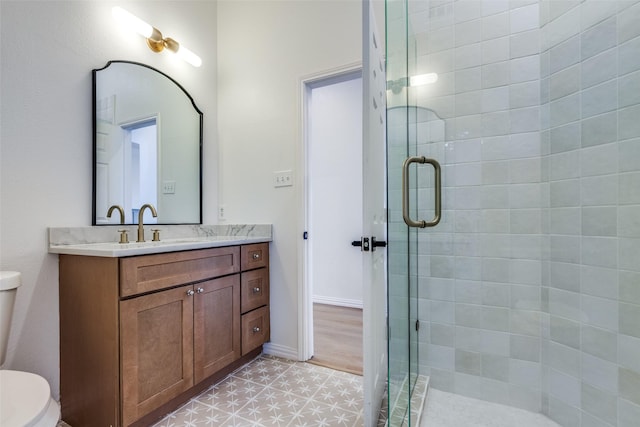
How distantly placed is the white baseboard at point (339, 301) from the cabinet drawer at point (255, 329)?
4.26 feet

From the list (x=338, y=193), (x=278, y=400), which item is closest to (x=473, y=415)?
(x=278, y=400)

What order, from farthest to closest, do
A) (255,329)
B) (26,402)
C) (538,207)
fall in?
1. (255,329)
2. (538,207)
3. (26,402)

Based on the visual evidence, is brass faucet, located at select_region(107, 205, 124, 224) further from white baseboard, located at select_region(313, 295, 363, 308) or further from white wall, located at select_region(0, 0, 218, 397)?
white baseboard, located at select_region(313, 295, 363, 308)

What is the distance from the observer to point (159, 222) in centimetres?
197

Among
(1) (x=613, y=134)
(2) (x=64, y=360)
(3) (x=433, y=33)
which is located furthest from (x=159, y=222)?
(1) (x=613, y=134)

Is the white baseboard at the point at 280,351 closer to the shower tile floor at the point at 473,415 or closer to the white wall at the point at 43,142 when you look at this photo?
the shower tile floor at the point at 473,415

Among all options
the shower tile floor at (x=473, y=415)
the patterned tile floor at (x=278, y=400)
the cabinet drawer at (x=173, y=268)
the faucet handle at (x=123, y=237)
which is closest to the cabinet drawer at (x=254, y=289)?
the cabinet drawer at (x=173, y=268)

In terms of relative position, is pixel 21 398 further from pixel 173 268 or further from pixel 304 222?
pixel 304 222

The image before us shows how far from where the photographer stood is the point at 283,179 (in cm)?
214

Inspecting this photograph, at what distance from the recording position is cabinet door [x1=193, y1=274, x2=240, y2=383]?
1571 millimetres

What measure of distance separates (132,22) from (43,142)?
2.82ft

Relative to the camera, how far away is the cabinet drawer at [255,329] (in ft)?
6.24

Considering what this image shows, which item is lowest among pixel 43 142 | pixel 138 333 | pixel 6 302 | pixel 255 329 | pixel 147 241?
pixel 255 329

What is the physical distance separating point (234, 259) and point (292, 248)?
432mm
